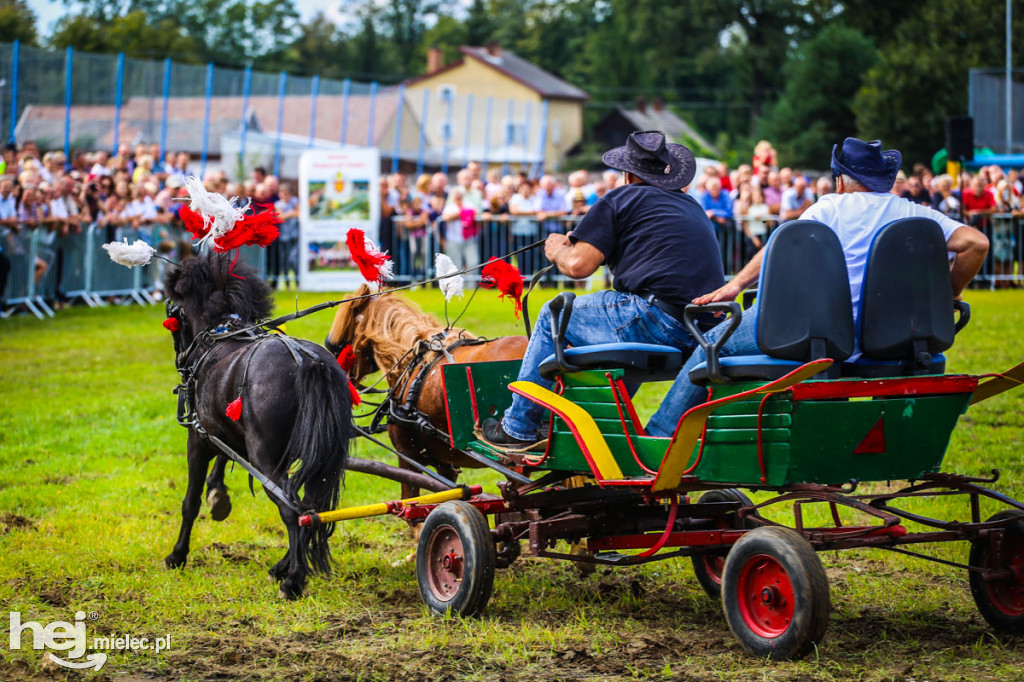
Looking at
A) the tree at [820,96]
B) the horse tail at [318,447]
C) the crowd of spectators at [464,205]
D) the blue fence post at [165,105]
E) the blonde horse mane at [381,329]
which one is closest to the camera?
the horse tail at [318,447]

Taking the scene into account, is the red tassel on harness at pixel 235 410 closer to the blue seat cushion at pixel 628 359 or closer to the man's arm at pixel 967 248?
the blue seat cushion at pixel 628 359

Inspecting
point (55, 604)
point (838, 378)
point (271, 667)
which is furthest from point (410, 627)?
point (838, 378)

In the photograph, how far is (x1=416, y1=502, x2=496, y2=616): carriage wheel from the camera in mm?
5238

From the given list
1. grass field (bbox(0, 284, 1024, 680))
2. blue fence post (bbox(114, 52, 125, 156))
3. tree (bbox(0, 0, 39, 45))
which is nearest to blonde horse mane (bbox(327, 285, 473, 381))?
grass field (bbox(0, 284, 1024, 680))

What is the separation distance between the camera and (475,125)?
189 feet

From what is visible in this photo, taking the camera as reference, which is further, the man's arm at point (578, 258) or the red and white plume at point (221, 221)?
the red and white plume at point (221, 221)

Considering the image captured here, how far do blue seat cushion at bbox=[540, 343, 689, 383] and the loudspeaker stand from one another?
14740mm

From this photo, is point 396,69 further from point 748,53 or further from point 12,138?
point 12,138

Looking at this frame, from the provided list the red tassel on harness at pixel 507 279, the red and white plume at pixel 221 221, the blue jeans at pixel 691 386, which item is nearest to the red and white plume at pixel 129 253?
the red and white plume at pixel 221 221

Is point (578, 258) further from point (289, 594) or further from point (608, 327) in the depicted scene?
point (289, 594)

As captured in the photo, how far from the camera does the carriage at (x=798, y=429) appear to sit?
4.39 m

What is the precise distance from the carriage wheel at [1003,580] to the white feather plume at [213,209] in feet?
13.7

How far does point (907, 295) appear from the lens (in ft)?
15.0

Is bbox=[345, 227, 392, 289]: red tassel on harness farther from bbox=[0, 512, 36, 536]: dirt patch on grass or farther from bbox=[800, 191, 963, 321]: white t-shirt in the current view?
bbox=[800, 191, 963, 321]: white t-shirt
